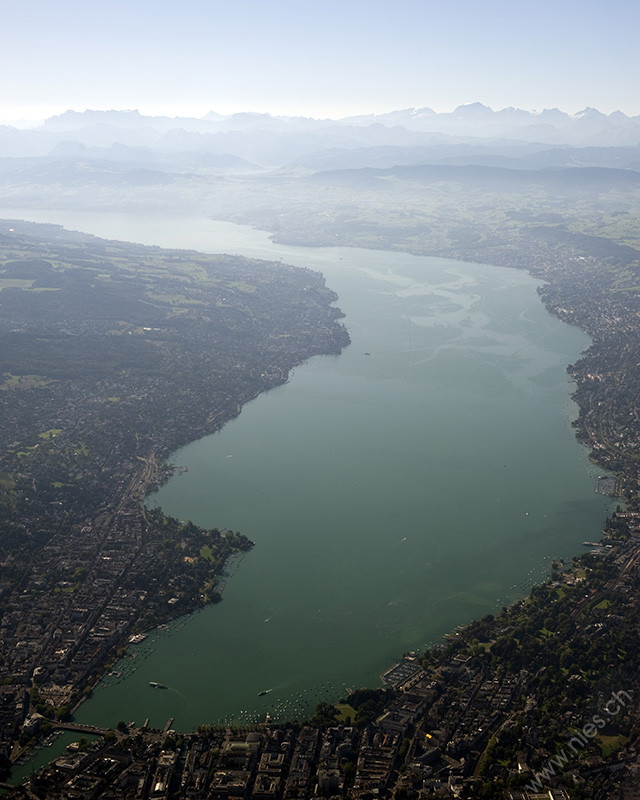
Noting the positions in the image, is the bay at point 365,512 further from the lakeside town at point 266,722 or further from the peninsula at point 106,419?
the peninsula at point 106,419

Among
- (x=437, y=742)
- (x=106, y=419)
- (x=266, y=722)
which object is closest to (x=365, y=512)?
(x=266, y=722)

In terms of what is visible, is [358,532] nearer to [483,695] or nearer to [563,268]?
[483,695]

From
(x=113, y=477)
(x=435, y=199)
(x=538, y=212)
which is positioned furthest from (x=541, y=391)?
(x=435, y=199)

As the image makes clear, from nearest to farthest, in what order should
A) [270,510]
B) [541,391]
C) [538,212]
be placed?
[270,510] → [541,391] → [538,212]

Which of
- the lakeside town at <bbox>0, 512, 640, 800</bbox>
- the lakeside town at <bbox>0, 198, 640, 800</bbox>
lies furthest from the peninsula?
the lakeside town at <bbox>0, 512, 640, 800</bbox>

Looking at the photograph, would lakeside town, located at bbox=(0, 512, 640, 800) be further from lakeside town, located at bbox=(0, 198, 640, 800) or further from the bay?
the bay

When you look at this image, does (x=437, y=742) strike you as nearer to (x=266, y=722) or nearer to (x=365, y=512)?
(x=266, y=722)

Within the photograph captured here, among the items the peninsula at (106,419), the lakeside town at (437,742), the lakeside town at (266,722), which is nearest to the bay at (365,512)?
the lakeside town at (266,722)

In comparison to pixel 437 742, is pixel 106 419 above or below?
above
